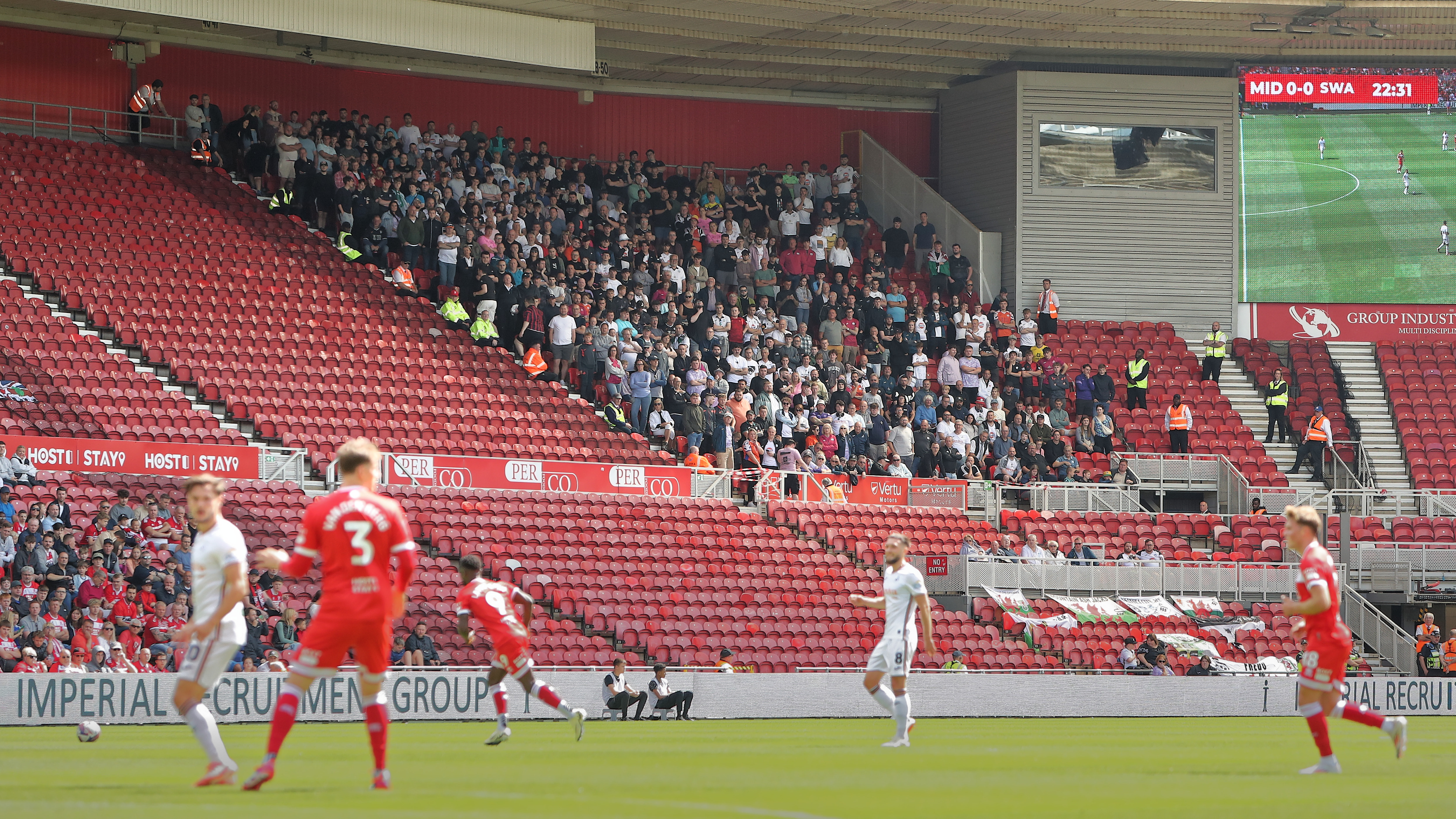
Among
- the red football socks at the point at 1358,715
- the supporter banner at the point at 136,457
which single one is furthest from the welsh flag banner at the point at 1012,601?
the red football socks at the point at 1358,715

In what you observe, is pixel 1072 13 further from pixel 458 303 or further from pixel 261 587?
pixel 261 587

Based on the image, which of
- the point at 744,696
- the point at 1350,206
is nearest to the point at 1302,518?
the point at 744,696

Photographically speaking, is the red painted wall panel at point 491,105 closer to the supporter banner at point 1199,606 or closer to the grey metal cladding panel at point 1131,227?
the grey metal cladding panel at point 1131,227

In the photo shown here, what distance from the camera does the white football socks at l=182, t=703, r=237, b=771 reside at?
931 centimetres

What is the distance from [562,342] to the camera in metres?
30.6

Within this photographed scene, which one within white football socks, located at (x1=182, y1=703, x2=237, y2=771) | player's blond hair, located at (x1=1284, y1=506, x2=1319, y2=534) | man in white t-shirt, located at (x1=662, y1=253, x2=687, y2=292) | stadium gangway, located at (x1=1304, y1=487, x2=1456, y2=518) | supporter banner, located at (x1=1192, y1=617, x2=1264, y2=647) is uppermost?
man in white t-shirt, located at (x1=662, y1=253, x2=687, y2=292)

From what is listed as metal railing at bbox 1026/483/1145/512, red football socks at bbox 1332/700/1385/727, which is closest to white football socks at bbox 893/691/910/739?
red football socks at bbox 1332/700/1385/727

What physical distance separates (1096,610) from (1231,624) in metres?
2.47

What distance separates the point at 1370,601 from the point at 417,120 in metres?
22.3

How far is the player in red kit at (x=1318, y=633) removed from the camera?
1118cm

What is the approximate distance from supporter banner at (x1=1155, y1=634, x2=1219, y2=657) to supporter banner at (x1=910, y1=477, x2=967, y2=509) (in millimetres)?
4553

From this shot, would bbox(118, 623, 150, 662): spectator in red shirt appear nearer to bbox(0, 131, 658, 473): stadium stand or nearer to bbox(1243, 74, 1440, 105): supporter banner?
bbox(0, 131, 658, 473): stadium stand

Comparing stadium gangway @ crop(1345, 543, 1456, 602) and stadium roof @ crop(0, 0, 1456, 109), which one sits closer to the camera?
stadium gangway @ crop(1345, 543, 1456, 602)

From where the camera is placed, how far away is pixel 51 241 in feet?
92.9
